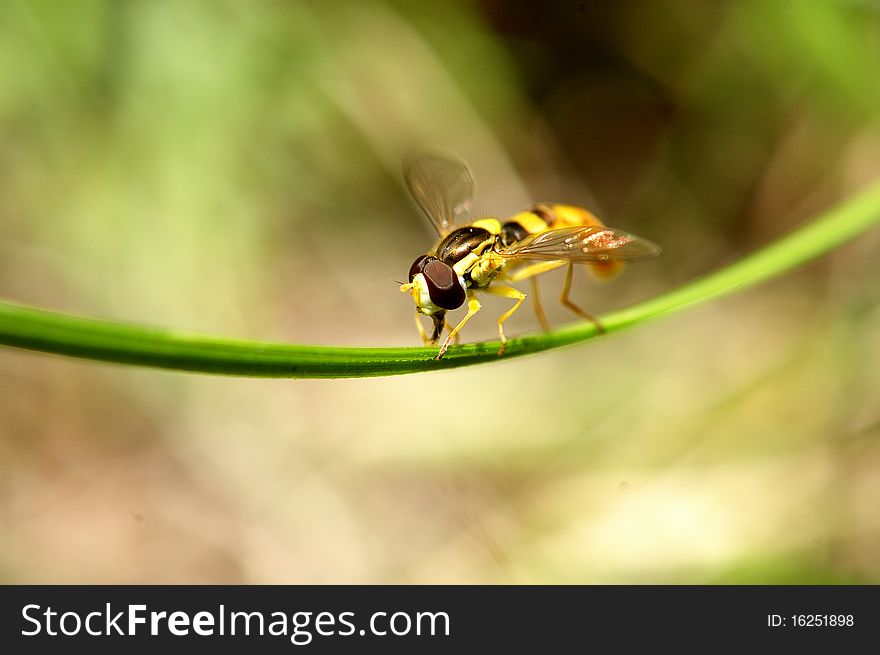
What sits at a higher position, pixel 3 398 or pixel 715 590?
pixel 3 398

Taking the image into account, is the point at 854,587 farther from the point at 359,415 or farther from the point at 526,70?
the point at 526,70

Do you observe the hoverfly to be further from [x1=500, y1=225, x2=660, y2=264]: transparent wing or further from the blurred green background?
the blurred green background

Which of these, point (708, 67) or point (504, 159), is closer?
point (708, 67)

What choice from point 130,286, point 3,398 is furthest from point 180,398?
point 3,398

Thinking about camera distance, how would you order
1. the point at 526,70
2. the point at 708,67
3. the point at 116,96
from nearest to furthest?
the point at 116,96 < the point at 708,67 < the point at 526,70

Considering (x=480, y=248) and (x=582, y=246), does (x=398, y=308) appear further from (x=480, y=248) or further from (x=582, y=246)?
(x=582, y=246)

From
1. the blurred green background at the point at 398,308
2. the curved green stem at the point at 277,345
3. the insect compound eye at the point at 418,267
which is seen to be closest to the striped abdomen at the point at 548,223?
the insect compound eye at the point at 418,267
